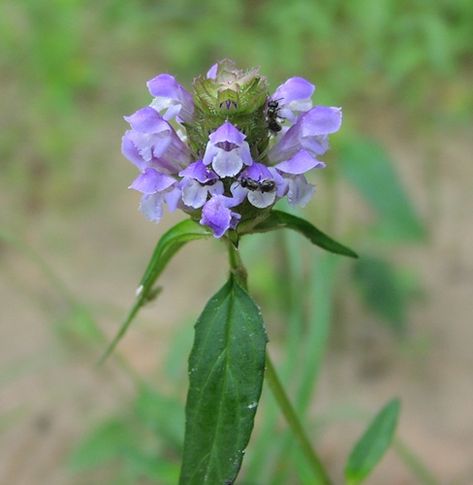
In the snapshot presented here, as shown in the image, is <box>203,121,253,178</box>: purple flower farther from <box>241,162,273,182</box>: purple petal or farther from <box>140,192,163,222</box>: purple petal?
<box>140,192,163,222</box>: purple petal

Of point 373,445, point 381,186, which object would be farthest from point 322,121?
point 381,186

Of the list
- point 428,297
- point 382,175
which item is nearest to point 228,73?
point 382,175

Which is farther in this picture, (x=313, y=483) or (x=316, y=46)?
(x=316, y=46)

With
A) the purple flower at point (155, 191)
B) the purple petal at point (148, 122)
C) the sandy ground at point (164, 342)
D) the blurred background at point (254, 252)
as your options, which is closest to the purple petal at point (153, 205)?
the purple flower at point (155, 191)

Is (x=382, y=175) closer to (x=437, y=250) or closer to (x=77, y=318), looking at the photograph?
(x=437, y=250)

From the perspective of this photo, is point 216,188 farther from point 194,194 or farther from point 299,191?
point 299,191

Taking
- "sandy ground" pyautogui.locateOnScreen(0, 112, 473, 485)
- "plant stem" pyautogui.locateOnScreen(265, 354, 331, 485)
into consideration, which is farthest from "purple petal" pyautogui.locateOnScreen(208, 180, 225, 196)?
"sandy ground" pyautogui.locateOnScreen(0, 112, 473, 485)
